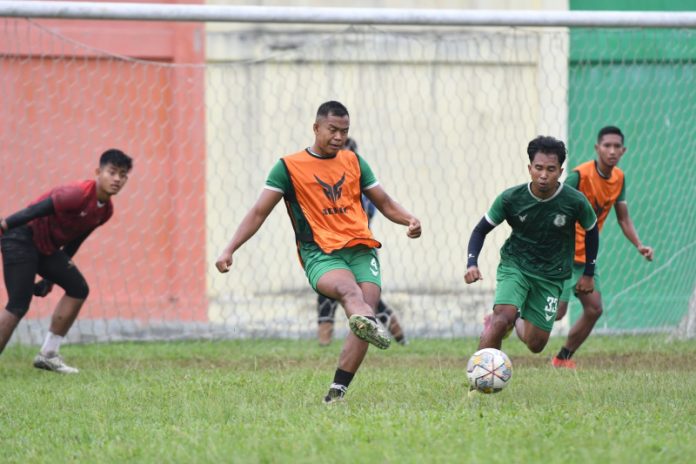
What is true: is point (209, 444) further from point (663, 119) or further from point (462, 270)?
point (663, 119)

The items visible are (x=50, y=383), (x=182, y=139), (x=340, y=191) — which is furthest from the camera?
(x=182, y=139)

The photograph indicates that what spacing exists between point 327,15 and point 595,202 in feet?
9.73

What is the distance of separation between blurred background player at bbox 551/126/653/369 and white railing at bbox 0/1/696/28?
1.76 metres

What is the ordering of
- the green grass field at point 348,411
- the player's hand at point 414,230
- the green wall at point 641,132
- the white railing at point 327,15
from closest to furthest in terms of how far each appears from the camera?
the green grass field at point 348,411
the player's hand at point 414,230
the white railing at point 327,15
the green wall at point 641,132

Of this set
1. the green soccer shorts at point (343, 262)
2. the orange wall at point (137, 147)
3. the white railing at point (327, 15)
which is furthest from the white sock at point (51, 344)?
the green soccer shorts at point (343, 262)

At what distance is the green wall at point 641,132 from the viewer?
11.8 meters

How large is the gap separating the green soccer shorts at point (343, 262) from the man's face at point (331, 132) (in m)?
0.64

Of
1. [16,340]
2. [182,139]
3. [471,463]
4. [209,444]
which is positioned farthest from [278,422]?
[182,139]

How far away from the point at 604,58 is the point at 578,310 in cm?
282

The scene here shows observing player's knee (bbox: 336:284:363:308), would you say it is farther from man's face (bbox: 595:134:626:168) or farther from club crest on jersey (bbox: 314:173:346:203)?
man's face (bbox: 595:134:626:168)

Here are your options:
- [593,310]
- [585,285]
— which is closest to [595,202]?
[593,310]

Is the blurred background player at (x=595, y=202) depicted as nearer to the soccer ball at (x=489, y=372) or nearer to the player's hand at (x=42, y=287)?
the soccer ball at (x=489, y=372)

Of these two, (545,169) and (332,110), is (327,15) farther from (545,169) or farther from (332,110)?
(545,169)

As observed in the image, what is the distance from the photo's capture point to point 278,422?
5926 millimetres
